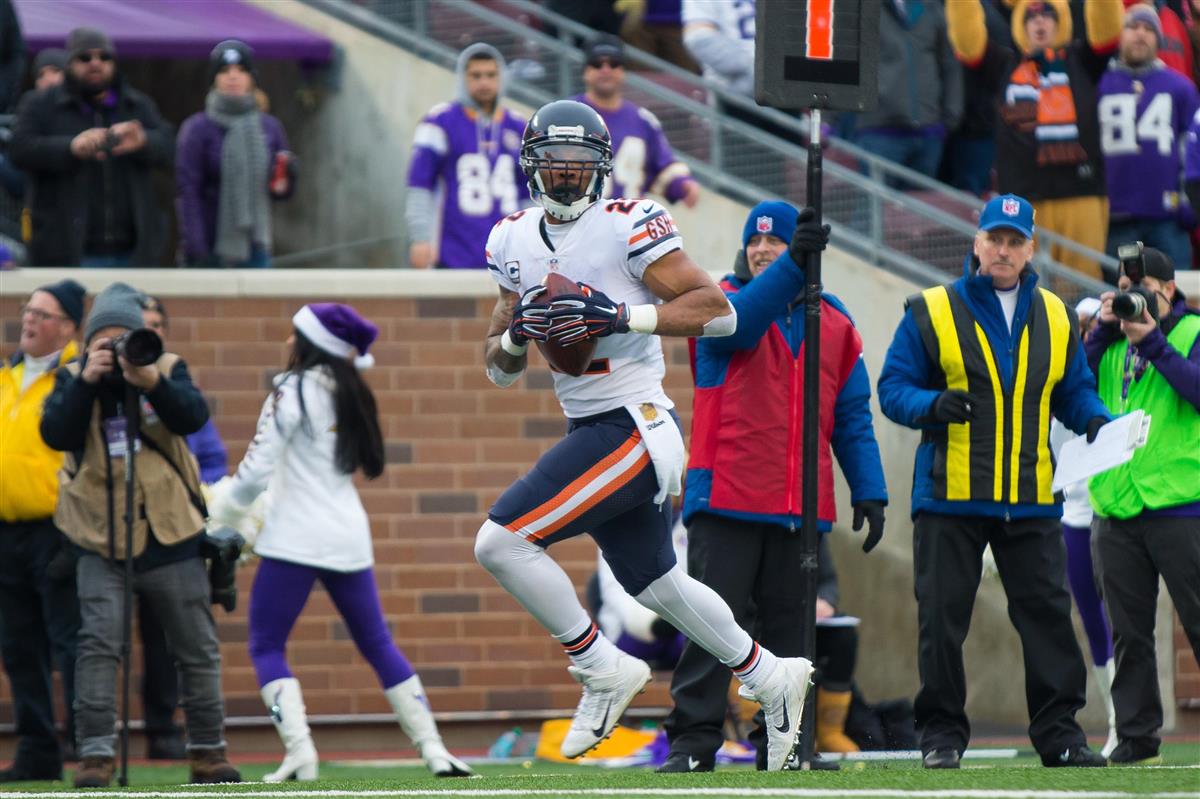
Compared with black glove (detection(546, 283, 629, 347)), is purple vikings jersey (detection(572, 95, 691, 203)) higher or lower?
higher

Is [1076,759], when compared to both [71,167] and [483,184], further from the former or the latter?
[71,167]

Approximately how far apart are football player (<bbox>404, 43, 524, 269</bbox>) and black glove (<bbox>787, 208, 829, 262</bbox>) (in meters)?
4.15

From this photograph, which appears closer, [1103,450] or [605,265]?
[605,265]

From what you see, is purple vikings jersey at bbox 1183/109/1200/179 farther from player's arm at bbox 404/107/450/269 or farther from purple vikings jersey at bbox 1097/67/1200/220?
player's arm at bbox 404/107/450/269

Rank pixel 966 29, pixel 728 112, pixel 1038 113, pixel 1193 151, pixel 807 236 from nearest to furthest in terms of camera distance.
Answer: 1. pixel 807 236
2. pixel 1193 151
3. pixel 1038 113
4. pixel 966 29
5. pixel 728 112

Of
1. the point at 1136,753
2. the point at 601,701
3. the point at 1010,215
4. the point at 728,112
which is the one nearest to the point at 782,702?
the point at 601,701

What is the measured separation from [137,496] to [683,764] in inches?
102

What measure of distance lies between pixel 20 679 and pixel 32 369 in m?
1.39

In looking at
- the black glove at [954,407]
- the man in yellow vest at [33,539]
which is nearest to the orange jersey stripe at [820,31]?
the black glove at [954,407]

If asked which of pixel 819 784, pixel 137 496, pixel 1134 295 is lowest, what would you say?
pixel 819 784

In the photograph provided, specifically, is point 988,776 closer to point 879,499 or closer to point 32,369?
point 879,499

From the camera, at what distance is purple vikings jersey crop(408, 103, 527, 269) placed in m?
11.5

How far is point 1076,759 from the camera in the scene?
785 centimetres

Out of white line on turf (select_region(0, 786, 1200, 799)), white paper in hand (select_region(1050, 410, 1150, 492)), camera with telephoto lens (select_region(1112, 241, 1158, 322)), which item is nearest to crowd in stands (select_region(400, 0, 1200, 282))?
camera with telephoto lens (select_region(1112, 241, 1158, 322))
